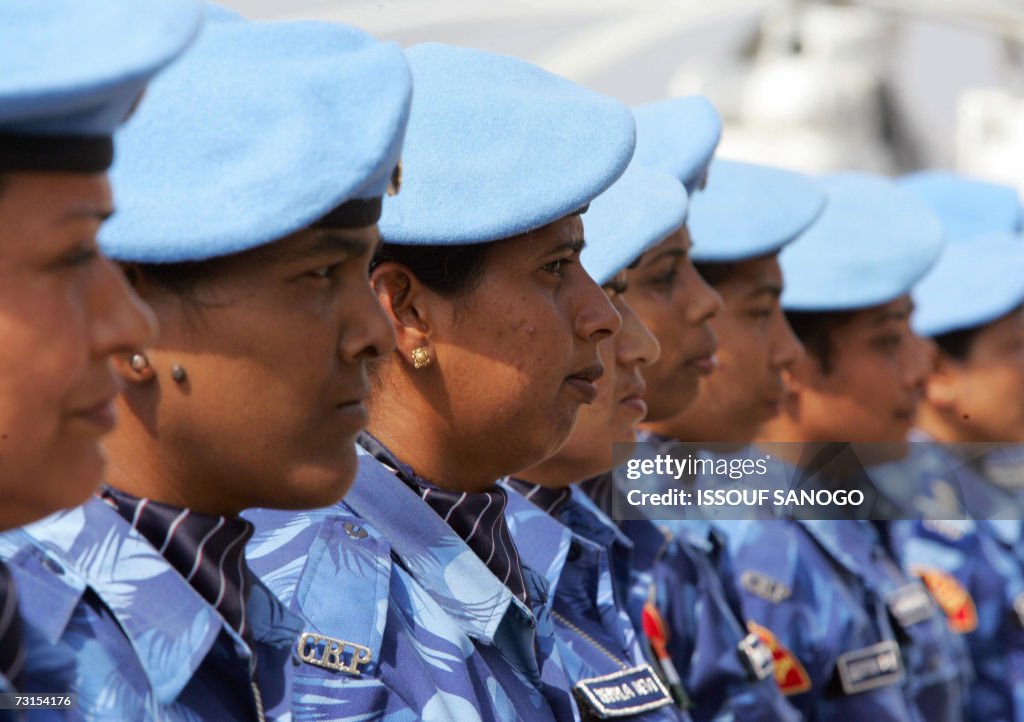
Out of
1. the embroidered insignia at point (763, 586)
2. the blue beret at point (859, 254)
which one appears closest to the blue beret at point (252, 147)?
the embroidered insignia at point (763, 586)

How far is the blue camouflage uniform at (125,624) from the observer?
1853mm

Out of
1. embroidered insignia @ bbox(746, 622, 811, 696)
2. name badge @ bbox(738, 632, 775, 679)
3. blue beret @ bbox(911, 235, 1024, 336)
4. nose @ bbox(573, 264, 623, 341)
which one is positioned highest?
nose @ bbox(573, 264, 623, 341)

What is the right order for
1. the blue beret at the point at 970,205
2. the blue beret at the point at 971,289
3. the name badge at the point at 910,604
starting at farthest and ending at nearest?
the blue beret at the point at 970,205 → the blue beret at the point at 971,289 → the name badge at the point at 910,604

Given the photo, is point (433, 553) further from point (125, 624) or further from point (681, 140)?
point (681, 140)

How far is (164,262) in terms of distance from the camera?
6.58ft

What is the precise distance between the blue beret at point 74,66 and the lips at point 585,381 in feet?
4.27

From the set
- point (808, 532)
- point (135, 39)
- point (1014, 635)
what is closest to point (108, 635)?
point (135, 39)

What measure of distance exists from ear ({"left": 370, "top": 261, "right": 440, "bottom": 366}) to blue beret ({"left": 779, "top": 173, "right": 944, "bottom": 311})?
2500mm

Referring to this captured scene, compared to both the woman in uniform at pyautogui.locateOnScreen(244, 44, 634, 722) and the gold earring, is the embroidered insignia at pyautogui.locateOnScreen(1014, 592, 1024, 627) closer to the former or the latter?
the woman in uniform at pyautogui.locateOnScreen(244, 44, 634, 722)

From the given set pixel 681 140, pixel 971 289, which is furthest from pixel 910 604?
pixel 681 140

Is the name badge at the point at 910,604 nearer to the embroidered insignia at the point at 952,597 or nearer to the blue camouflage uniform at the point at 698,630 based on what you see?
the embroidered insignia at the point at 952,597

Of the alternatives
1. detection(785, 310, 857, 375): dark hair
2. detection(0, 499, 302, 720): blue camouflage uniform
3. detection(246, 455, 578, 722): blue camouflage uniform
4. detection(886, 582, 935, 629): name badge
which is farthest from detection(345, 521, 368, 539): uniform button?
detection(785, 310, 857, 375): dark hair

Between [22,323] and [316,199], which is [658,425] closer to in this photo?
Answer: [316,199]

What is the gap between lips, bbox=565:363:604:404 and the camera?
2.88 m
